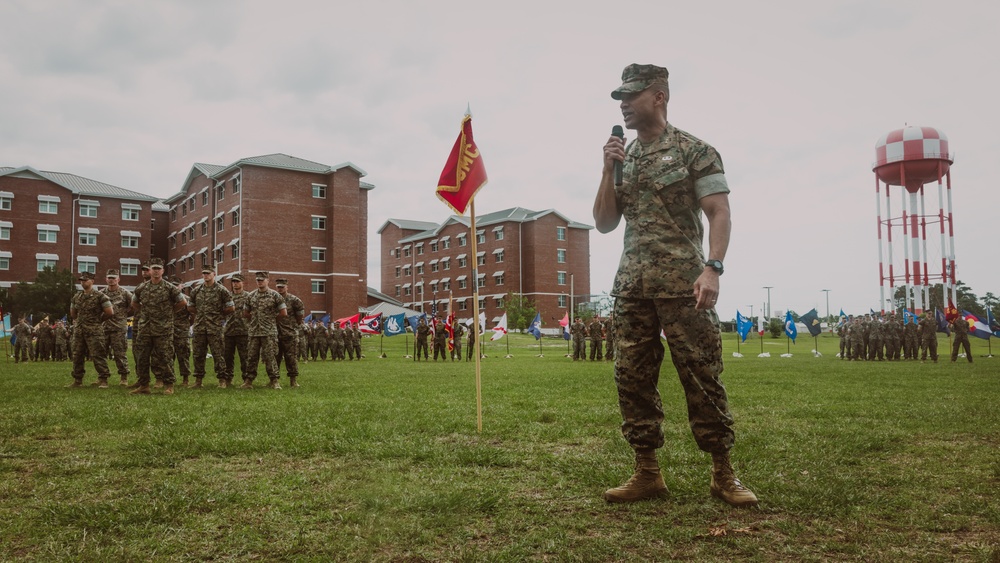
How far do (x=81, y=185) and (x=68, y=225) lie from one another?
16.7 ft

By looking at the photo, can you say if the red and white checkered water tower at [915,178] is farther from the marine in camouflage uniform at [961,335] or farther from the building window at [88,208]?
the building window at [88,208]

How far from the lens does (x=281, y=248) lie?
6431 cm

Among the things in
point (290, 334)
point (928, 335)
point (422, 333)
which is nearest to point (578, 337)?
point (422, 333)

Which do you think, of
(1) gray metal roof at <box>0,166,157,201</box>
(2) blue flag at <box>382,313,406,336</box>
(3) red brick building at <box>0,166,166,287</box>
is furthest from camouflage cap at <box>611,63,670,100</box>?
(1) gray metal roof at <box>0,166,157,201</box>

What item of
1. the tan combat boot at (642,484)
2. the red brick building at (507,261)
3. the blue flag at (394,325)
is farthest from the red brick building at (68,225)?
the tan combat boot at (642,484)

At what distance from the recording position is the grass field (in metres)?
A: 3.56

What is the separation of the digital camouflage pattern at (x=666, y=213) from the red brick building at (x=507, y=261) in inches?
3140

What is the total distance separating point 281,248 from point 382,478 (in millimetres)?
62489

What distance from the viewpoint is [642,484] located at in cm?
453

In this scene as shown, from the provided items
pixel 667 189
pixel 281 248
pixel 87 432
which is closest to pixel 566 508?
pixel 667 189

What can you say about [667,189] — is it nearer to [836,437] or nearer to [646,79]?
[646,79]

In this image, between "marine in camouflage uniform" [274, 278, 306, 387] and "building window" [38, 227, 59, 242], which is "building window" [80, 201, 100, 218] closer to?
"building window" [38, 227, 59, 242]

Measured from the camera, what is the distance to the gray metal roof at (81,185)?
67938mm

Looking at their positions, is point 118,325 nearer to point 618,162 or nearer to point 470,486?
point 470,486
